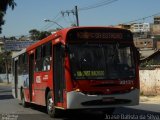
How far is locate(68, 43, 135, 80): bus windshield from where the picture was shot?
14.7m

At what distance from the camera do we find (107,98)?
14.7 meters

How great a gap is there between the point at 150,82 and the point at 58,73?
16856 mm

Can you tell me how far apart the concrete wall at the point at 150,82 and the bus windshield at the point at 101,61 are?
16.0 metres

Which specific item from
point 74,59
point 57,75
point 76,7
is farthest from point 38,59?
point 76,7

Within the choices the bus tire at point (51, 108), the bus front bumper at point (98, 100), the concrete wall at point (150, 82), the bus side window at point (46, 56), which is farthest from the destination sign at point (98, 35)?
the concrete wall at point (150, 82)

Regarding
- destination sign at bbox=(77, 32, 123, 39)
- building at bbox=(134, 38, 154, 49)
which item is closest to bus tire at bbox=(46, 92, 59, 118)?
destination sign at bbox=(77, 32, 123, 39)

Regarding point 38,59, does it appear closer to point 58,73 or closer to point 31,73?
point 31,73

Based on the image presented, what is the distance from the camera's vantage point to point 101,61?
14945 millimetres

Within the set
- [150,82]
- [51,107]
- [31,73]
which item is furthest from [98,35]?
[150,82]

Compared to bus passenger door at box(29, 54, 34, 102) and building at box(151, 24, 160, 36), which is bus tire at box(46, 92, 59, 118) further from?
building at box(151, 24, 160, 36)

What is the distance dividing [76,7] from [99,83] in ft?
122

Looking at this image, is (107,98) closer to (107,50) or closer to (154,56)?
(107,50)

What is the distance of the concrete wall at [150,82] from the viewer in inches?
1222

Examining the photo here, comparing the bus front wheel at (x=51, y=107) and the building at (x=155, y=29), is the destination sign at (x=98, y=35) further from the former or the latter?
the building at (x=155, y=29)
